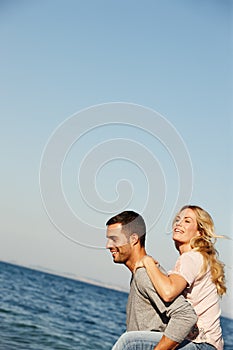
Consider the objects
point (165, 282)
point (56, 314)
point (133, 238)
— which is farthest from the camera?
point (56, 314)

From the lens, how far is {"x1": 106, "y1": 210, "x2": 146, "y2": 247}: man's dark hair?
1.89 meters

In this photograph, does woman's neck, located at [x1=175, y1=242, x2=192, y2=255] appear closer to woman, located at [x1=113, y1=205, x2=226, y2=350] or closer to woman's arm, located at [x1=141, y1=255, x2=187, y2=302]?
woman, located at [x1=113, y1=205, x2=226, y2=350]

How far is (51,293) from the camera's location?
16250 millimetres

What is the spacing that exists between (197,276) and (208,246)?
103 mm

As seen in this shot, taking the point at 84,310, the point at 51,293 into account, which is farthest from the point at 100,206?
the point at 51,293

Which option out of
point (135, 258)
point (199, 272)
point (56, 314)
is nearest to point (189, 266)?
point (199, 272)

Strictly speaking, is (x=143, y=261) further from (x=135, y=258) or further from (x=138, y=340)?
(x=138, y=340)

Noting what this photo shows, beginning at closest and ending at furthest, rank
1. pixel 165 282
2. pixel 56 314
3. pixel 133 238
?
pixel 165 282
pixel 133 238
pixel 56 314

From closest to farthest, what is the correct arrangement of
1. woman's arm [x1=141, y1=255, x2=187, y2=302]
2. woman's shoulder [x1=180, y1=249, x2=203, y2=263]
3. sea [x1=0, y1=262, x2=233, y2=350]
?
1. woman's arm [x1=141, y1=255, x2=187, y2=302]
2. woman's shoulder [x1=180, y1=249, x2=203, y2=263]
3. sea [x1=0, y1=262, x2=233, y2=350]

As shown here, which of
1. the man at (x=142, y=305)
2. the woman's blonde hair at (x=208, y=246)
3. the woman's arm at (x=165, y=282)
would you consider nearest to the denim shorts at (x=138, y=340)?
the man at (x=142, y=305)

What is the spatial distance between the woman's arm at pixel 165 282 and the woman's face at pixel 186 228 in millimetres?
161

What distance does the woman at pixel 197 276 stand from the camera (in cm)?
180

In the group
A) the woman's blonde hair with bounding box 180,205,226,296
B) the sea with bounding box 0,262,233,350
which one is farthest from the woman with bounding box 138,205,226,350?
the sea with bounding box 0,262,233,350

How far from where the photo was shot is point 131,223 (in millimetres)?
1891
